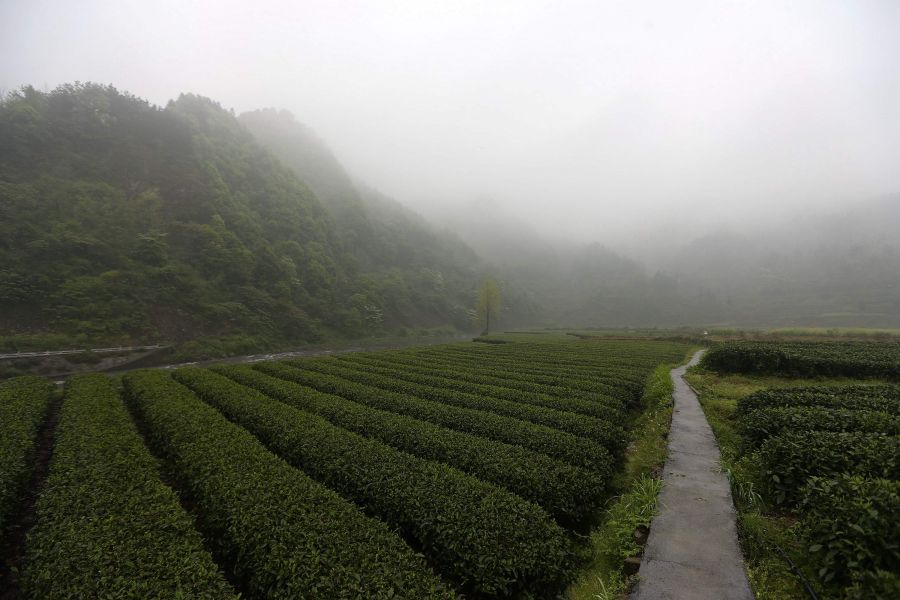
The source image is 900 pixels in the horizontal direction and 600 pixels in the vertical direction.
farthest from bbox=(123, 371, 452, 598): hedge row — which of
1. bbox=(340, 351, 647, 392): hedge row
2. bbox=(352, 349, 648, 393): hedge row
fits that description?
bbox=(340, 351, 647, 392): hedge row

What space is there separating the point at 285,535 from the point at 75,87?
112m

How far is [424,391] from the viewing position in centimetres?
1839

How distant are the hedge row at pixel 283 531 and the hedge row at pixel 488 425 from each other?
5.92 m

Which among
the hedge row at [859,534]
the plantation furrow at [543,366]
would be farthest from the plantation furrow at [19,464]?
the plantation furrow at [543,366]

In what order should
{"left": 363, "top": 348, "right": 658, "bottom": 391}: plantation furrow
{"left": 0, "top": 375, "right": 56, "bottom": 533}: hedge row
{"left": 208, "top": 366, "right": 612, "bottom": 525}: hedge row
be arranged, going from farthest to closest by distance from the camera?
{"left": 363, "top": 348, "right": 658, "bottom": 391}: plantation furrow
{"left": 0, "top": 375, "right": 56, "bottom": 533}: hedge row
{"left": 208, "top": 366, "right": 612, "bottom": 525}: hedge row

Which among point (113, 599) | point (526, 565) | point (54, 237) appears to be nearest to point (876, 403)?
point (526, 565)

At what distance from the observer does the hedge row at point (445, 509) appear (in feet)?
20.5

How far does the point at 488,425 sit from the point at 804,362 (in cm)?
2326

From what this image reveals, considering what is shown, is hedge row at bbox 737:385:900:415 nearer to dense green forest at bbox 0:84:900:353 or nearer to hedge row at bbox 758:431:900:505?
hedge row at bbox 758:431:900:505

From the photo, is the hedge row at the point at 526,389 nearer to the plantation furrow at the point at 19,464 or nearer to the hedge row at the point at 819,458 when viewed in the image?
the hedge row at the point at 819,458

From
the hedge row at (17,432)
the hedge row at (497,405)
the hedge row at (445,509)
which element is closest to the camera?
the hedge row at (445,509)

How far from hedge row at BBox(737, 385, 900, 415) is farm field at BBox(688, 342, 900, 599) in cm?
3

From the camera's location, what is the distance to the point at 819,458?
7262 millimetres

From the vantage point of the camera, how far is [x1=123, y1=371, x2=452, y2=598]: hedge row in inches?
217
